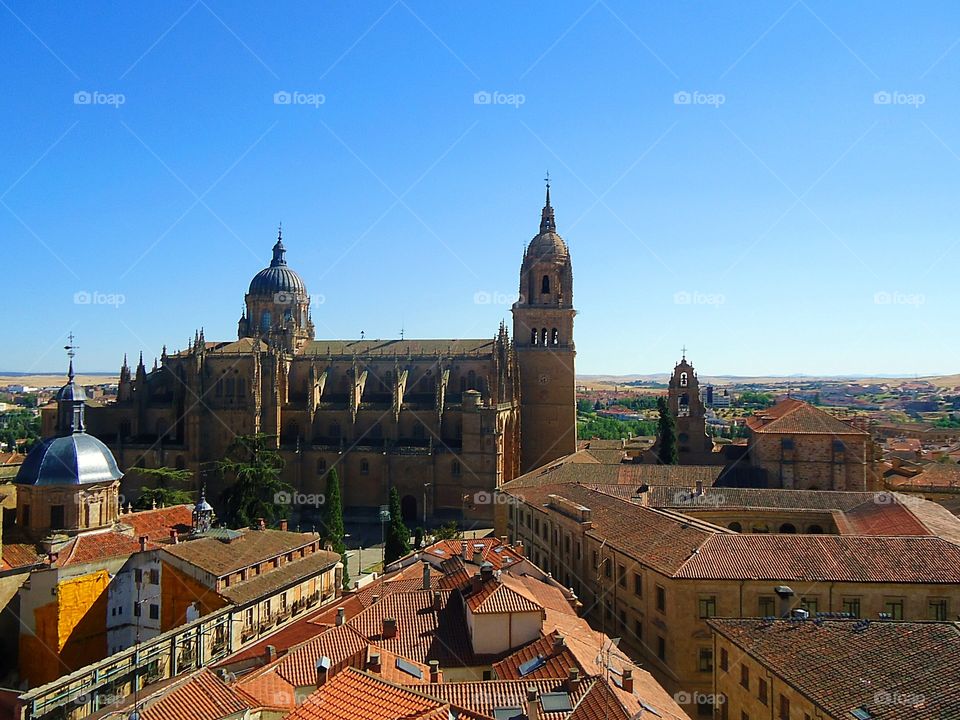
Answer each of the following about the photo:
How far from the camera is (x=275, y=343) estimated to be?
225 feet

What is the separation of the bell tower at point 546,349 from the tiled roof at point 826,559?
38493mm

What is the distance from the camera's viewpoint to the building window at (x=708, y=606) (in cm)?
2473

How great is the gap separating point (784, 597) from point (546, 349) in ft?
140

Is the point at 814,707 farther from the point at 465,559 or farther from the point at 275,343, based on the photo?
the point at 275,343

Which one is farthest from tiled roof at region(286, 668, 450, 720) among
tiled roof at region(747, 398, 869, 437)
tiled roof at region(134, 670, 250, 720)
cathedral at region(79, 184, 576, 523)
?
cathedral at region(79, 184, 576, 523)

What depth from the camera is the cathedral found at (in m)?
58.6

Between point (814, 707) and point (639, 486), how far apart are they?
26.0 m

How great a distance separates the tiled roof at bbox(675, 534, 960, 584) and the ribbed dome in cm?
2281

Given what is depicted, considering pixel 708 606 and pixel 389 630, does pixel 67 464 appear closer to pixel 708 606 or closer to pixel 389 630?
pixel 389 630

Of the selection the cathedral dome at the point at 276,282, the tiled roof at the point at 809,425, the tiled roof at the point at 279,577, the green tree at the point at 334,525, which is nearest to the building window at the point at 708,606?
the tiled roof at the point at 279,577

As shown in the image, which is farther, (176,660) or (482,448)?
Result: (482,448)

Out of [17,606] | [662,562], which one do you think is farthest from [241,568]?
[662,562]

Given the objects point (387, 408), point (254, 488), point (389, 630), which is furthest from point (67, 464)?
point (387, 408)

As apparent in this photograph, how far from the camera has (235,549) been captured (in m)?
29.1
